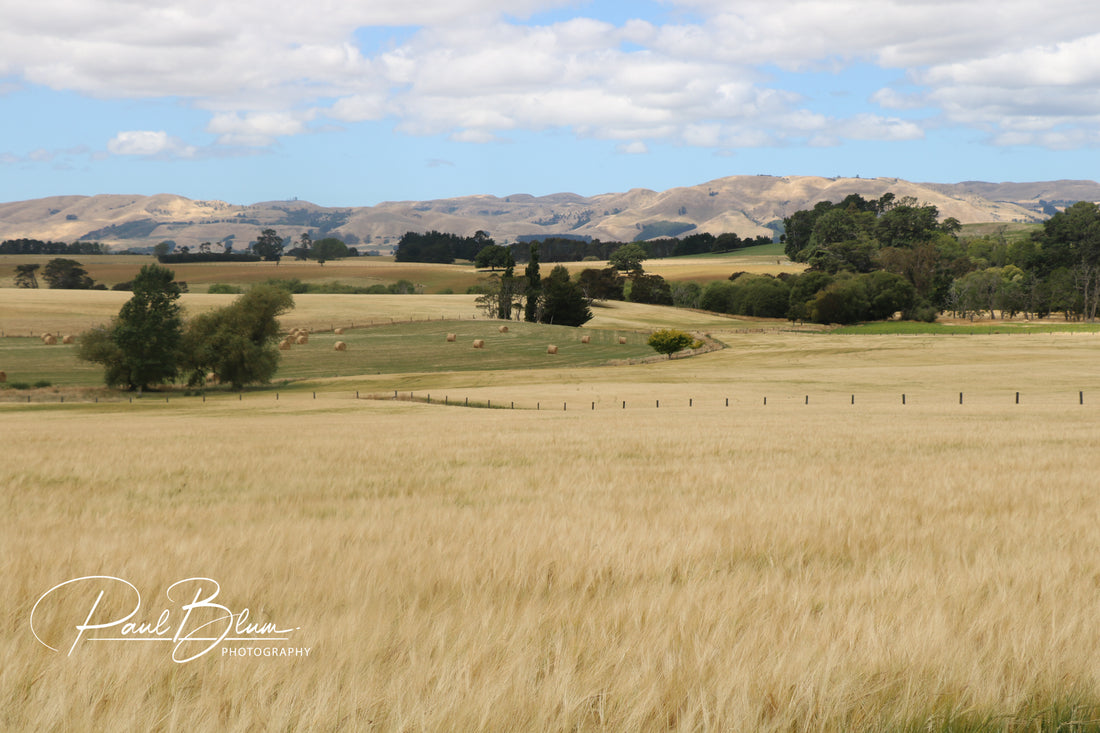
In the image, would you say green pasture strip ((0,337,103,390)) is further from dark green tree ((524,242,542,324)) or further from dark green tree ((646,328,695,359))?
dark green tree ((524,242,542,324))

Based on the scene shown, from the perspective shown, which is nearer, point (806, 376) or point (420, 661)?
point (420, 661)

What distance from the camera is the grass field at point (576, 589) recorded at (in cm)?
309

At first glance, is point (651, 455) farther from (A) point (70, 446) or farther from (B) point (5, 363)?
(B) point (5, 363)

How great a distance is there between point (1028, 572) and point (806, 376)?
224ft

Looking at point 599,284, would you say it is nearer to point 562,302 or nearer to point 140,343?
point 562,302

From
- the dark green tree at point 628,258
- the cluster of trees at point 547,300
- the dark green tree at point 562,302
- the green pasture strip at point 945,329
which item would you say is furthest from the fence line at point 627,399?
the dark green tree at point 628,258

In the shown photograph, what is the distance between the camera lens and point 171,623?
4.15 meters

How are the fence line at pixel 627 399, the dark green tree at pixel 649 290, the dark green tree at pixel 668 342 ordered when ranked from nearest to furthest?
the fence line at pixel 627 399, the dark green tree at pixel 668 342, the dark green tree at pixel 649 290

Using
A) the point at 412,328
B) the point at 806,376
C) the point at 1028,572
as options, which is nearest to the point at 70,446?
the point at 1028,572

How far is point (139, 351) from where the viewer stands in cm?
6694

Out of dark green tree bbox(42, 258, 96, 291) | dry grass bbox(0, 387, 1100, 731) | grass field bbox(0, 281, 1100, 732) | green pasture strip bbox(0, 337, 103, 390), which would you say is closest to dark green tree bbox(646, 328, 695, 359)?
green pasture strip bbox(0, 337, 103, 390)

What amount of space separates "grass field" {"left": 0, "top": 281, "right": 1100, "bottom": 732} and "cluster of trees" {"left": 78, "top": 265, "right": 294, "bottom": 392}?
5622 centimetres

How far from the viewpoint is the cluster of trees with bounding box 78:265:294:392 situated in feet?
219

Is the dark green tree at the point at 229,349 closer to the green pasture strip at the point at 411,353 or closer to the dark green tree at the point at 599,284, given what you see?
the green pasture strip at the point at 411,353
